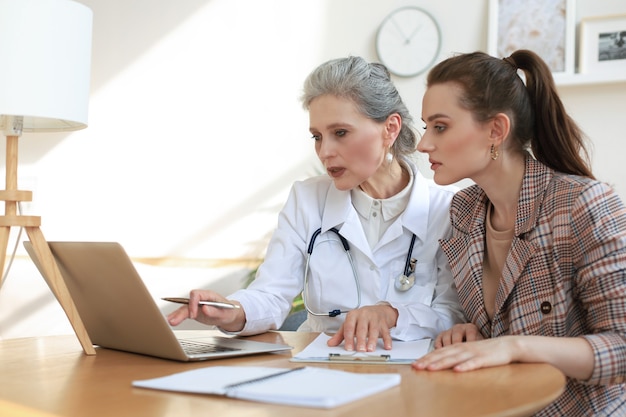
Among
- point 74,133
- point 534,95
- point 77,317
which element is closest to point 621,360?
point 534,95

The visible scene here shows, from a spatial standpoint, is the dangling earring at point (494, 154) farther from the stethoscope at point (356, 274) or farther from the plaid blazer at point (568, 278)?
the stethoscope at point (356, 274)

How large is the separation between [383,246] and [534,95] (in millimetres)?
565

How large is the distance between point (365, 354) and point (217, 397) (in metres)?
0.44

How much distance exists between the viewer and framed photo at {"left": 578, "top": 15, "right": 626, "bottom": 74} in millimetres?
3127

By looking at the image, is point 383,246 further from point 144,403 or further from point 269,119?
point 269,119

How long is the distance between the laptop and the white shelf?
2.09 meters

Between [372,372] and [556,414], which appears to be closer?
[372,372]

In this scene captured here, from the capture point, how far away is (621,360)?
4.75ft

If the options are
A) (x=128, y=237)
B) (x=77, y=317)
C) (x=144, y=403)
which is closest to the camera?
(x=144, y=403)

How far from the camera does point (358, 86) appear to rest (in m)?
2.13

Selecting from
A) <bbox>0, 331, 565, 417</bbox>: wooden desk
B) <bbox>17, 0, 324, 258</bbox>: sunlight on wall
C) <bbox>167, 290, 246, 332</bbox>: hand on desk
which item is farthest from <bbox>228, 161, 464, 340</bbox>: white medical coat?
<bbox>17, 0, 324, 258</bbox>: sunlight on wall

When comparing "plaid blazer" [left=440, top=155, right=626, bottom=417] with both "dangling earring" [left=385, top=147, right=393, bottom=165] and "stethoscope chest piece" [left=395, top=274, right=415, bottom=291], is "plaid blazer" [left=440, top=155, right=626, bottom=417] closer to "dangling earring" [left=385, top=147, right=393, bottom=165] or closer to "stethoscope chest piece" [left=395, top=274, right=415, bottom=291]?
"stethoscope chest piece" [left=395, top=274, right=415, bottom=291]

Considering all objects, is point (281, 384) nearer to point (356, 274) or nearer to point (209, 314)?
point (209, 314)

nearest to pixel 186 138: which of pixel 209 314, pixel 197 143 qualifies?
pixel 197 143
